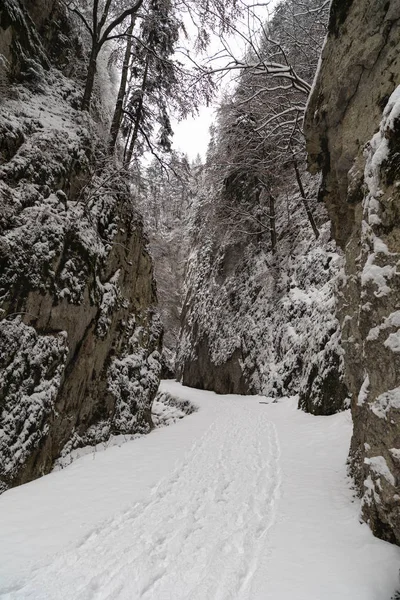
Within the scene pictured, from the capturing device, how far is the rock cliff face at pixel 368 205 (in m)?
2.83

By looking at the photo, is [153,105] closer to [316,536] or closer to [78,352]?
[78,352]

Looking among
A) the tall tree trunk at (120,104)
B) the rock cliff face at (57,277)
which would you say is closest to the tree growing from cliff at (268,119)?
the tall tree trunk at (120,104)

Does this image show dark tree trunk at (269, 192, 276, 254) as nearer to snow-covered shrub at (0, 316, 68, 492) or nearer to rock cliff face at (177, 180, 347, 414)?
rock cliff face at (177, 180, 347, 414)

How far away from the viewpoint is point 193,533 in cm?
334

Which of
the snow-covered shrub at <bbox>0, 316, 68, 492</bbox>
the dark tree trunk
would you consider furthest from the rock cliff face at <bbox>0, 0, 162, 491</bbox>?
the dark tree trunk

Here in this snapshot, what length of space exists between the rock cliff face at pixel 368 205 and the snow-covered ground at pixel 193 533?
516 millimetres

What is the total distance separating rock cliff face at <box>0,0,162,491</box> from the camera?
5.40 m

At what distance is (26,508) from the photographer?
12.6 ft

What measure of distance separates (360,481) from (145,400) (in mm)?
6227

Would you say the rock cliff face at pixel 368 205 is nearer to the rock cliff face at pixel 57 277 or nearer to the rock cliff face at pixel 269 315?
the rock cliff face at pixel 57 277

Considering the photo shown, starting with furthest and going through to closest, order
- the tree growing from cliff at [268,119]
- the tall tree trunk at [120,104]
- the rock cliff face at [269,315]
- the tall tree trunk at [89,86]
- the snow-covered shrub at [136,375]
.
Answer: the rock cliff face at [269,315] → the tall tree trunk at [120,104] → the tall tree trunk at [89,86] → the snow-covered shrub at [136,375] → the tree growing from cliff at [268,119]

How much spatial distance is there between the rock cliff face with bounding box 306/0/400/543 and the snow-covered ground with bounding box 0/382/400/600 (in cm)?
52

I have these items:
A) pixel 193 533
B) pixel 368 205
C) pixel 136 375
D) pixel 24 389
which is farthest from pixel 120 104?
pixel 193 533

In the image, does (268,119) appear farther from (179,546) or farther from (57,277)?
(179,546)
